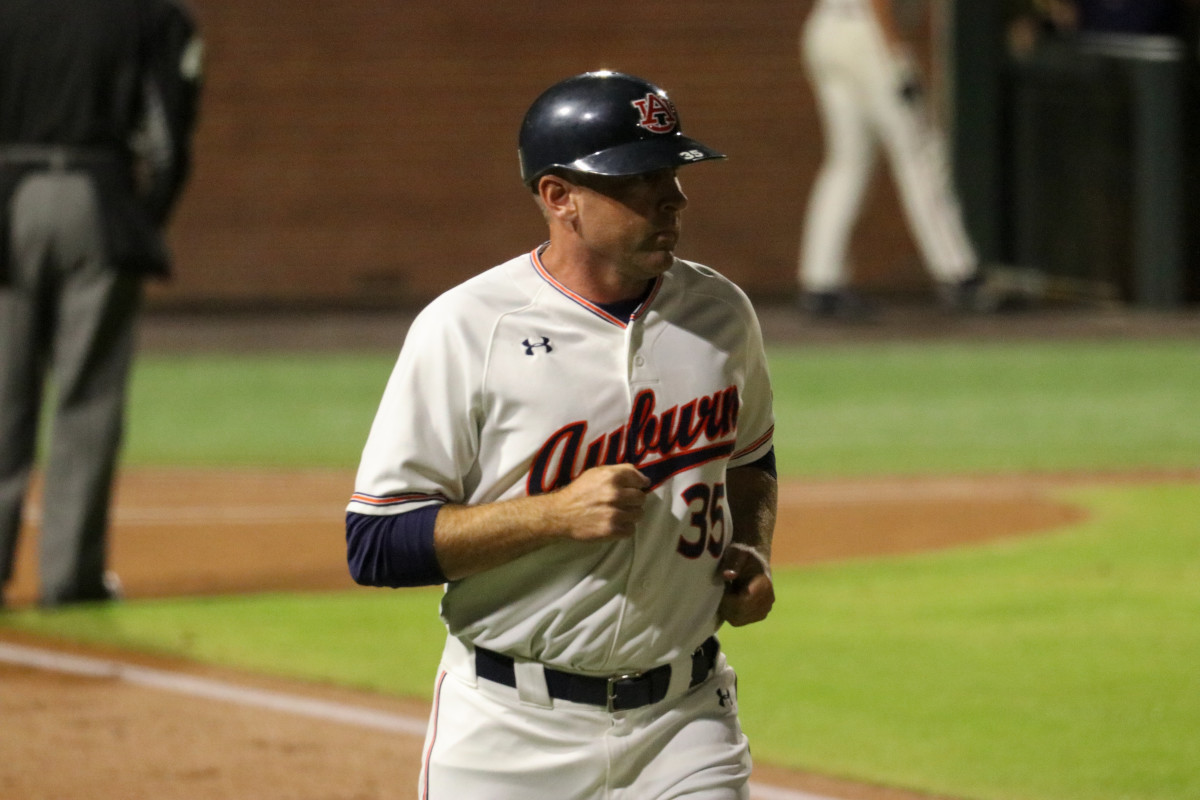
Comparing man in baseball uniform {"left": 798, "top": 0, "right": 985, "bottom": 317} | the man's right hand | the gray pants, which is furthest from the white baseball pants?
man in baseball uniform {"left": 798, "top": 0, "right": 985, "bottom": 317}

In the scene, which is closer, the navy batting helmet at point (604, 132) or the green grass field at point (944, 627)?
the navy batting helmet at point (604, 132)

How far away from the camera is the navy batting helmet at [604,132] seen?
2936 millimetres

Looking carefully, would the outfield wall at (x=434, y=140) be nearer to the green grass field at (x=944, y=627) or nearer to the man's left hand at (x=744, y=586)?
the green grass field at (x=944, y=627)

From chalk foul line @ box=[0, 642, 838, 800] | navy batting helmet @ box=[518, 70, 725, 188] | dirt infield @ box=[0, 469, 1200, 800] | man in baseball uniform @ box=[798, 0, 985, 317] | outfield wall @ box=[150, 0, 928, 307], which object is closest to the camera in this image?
navy batting helmet @ box=[518, 70, 725, 188]

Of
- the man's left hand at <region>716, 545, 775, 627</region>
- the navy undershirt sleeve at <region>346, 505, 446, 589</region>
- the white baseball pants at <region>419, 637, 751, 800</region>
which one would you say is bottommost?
the white baseball pants at <region>419, 637, 751, 800</region>

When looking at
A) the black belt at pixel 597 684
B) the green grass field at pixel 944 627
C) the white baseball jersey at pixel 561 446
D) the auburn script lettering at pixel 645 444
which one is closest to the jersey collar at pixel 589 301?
the white baseball jersey at pixel 561 446

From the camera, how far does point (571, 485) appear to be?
2.88 meters

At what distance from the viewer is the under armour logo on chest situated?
9.78 ft

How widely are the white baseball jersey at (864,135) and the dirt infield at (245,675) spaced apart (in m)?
4.97

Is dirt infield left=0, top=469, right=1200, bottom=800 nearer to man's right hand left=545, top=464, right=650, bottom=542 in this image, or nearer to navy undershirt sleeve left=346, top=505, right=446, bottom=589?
navy undershirt sleeve left=346, top=505, right=446, bottom=589

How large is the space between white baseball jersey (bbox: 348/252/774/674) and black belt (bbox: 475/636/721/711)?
0.02 metres

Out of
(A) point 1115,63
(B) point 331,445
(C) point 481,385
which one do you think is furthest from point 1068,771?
(A) point 1115,63

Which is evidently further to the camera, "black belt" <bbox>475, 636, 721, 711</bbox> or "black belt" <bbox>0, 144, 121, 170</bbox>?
"black belt" <bbox>0, 144, 121, 170</bbox>

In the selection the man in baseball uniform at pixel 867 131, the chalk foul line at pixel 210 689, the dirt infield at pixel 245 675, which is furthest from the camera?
the man in baseball uniform at pixel 867 131
